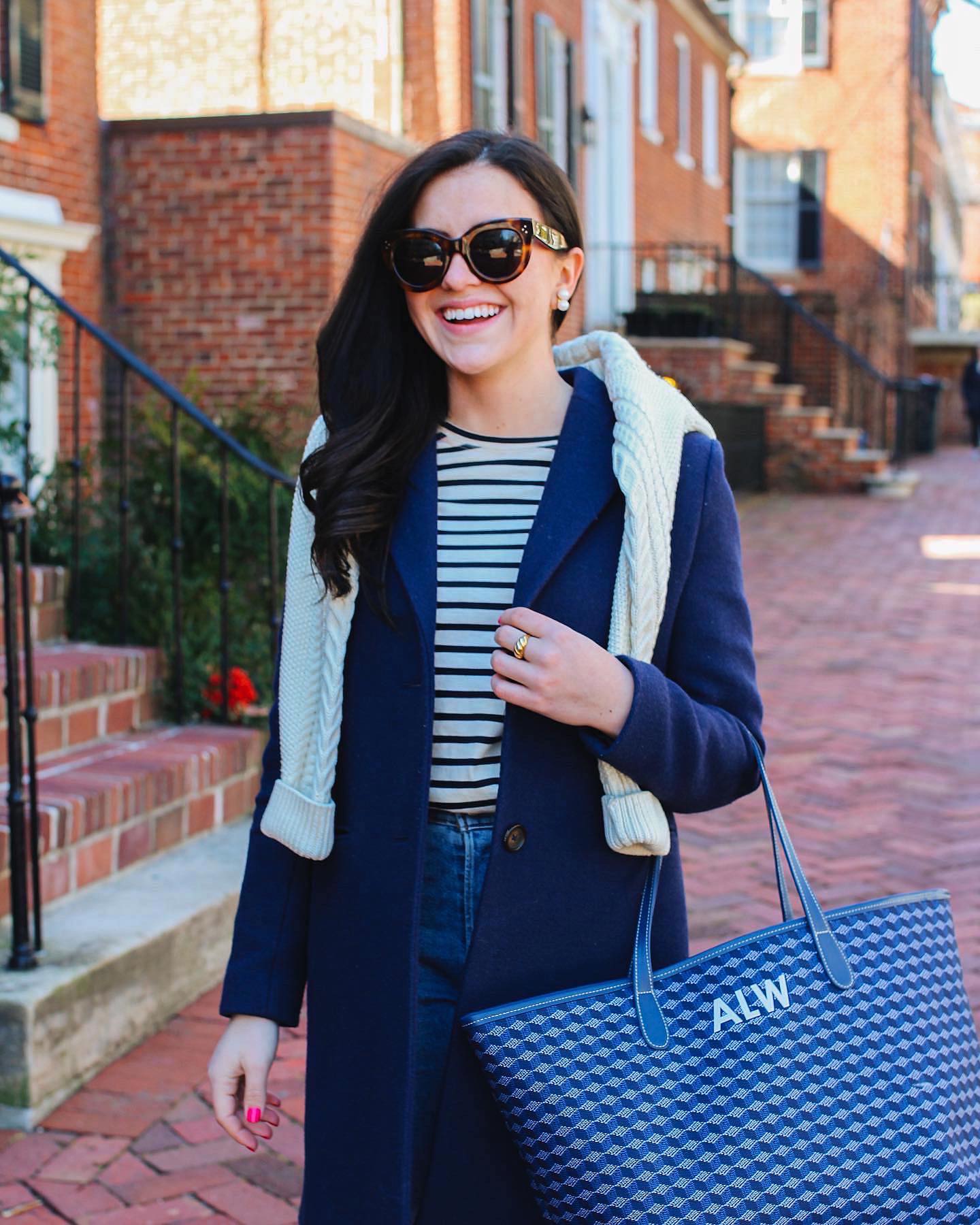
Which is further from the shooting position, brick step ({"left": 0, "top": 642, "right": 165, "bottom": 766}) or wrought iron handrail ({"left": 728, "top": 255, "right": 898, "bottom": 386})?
wrought iron handrail ({"left": 728, "top": 255, "right": 898, "bottom": 386})

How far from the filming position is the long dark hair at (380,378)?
171 cm

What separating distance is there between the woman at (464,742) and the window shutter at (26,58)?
247 inches

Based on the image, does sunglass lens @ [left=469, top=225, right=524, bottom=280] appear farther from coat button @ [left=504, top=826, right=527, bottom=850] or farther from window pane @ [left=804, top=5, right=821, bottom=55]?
window pane @ [left=804, top=5, right=821, bottom=55]

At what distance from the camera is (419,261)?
5.57ft

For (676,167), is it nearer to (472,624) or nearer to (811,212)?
(811,212)

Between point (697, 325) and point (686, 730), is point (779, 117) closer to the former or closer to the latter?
point (697, 325)

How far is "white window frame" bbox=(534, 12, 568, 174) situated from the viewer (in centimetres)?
1380

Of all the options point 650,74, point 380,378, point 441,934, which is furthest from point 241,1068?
point 650,74

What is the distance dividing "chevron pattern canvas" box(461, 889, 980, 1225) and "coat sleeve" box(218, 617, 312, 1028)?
1.11 feet

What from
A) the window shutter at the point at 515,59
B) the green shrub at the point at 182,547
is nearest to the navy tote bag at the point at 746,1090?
the green shrub at the point at 182,547

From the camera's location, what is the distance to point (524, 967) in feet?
5.38

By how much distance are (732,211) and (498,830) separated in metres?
23.4

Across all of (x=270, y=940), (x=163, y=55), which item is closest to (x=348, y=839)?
(x=270, y=940)

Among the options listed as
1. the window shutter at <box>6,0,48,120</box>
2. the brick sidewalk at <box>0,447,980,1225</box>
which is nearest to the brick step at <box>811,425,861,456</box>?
the brick sidewalk at <box>0,447,980,1225</box>
